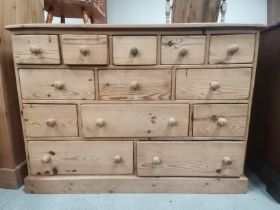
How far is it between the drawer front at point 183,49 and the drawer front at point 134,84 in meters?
0.07

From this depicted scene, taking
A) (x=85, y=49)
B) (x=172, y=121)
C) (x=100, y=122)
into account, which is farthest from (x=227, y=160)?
(x=85, y=49)

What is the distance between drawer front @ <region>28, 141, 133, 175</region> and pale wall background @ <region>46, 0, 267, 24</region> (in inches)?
40.2

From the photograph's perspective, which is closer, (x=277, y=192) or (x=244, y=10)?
(x=277, y=192)

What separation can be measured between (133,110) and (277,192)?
0.87 metres

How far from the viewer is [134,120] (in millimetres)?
992

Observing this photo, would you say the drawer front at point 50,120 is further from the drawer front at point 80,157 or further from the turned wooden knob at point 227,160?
the turned wooden knob at point 227,160

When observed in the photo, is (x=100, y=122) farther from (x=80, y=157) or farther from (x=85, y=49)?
(x=85, y=49)

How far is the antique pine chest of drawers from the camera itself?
0.91 metres

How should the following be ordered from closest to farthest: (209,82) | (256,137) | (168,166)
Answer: (209,82) < (168,166) < (256,137)

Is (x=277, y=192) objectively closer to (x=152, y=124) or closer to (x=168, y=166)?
(x=168, y=166)

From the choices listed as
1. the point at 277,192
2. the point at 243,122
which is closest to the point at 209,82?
the point at 243,122

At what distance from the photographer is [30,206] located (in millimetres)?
985

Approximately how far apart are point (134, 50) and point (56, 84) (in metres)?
0.41

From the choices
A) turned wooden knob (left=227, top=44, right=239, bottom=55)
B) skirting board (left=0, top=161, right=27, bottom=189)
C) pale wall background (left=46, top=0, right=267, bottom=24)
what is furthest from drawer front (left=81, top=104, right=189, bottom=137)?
pale wall background (left=46, top=0, right=267, bottom=24)
